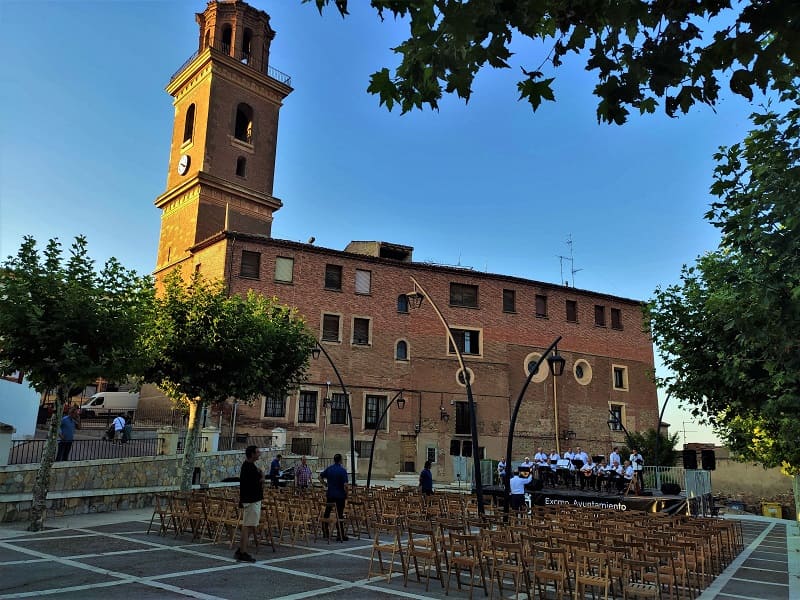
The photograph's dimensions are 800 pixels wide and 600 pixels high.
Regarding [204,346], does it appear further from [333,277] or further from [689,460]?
[689,460]

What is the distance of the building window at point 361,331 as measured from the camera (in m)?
32.7

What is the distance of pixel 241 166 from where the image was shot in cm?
3834

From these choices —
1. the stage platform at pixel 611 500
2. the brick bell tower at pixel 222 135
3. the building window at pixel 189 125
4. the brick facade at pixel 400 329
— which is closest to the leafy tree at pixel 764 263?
the stage platform at pixel 611 500

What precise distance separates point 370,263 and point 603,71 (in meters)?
29.9

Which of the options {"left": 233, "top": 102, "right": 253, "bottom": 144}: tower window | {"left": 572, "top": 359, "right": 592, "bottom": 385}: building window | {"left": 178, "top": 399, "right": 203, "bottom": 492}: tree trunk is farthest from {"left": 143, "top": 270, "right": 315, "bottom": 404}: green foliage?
{"left": 572, "top": 359, "right": 592, "bottom": 385}: building window

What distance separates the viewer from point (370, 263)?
112ft

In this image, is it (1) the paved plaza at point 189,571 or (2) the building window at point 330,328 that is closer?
(1) the paved plaza at point 189,571

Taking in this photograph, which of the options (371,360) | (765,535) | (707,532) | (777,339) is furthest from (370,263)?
(777,339)

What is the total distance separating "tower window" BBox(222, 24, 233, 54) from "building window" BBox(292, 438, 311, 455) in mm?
25047

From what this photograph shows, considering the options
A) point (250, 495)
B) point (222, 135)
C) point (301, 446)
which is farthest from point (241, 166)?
point (250, 495)

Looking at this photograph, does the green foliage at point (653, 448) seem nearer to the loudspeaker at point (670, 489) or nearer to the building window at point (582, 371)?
the building window at point (582, 371)

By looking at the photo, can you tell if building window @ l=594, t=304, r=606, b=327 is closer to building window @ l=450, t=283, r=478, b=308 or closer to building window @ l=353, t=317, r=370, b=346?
building window @ l=450, t=283, r=478, b=308

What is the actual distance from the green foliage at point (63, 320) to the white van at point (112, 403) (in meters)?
23.9

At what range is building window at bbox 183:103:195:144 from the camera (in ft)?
127
